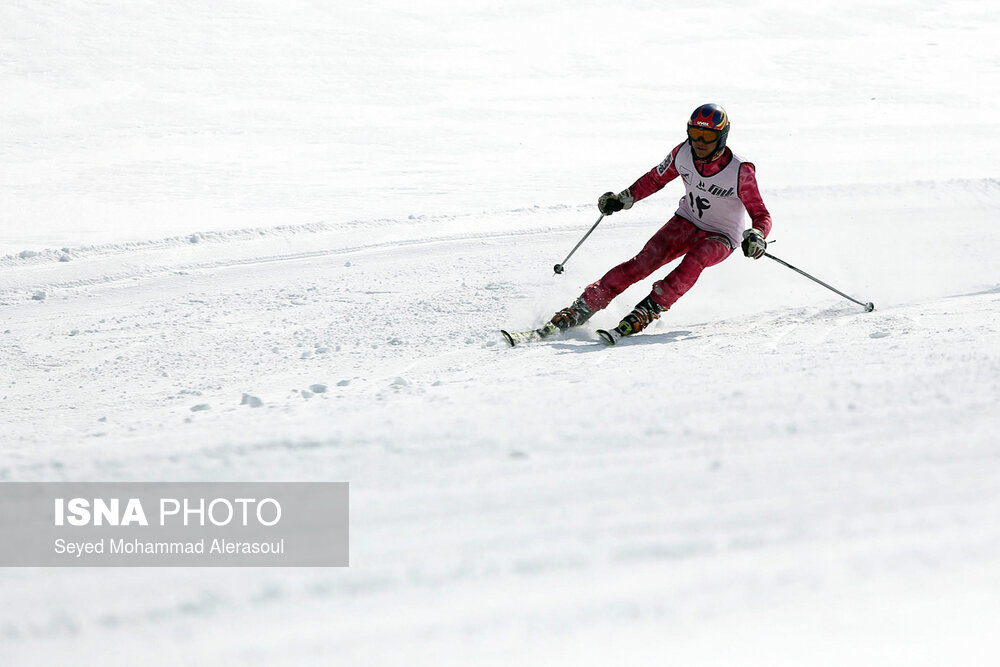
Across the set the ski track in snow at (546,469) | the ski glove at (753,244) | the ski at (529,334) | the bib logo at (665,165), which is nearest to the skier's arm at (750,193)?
the ski glove at (753,244)

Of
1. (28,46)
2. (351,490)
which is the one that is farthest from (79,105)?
(351,490)

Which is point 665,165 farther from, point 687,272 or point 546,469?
point 546,469

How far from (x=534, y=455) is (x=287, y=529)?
866 millimetres

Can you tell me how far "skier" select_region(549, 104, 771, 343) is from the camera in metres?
5.79

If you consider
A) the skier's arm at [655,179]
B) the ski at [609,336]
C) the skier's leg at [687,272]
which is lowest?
the ski at [609,336]

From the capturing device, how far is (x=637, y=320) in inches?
226

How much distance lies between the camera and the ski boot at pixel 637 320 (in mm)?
5703

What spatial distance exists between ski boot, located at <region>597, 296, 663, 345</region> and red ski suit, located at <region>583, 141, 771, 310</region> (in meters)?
0.06

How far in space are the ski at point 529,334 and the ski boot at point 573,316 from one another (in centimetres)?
5

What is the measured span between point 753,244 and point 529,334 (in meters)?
1.42

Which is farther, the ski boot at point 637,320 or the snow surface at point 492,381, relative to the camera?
Answer: the ski boot at point 637,320

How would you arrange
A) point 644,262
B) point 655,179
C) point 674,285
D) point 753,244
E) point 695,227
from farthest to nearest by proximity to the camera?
1. point 655,179
2. point 695,227
3. point 644,262
4. point 674,285
5. point 753,244

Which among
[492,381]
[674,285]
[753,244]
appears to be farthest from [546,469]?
[674,285]

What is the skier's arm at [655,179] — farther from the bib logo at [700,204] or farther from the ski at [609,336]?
the ski at [609,336]
